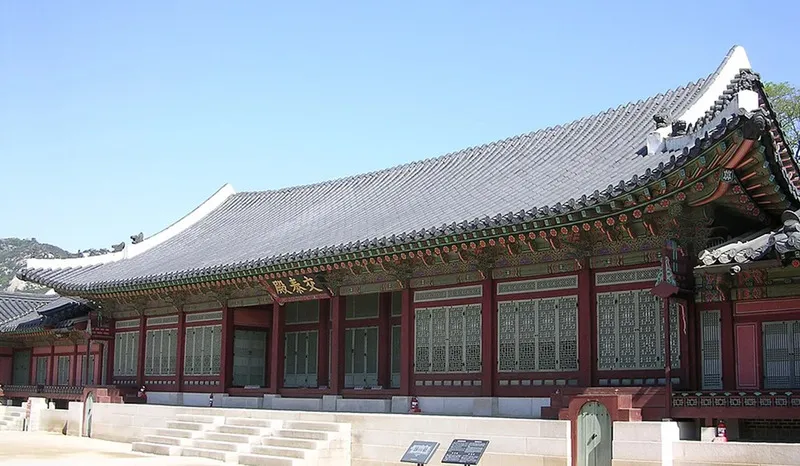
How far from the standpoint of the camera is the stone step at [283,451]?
17.5 meters

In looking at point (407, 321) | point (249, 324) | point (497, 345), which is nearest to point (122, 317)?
point (249, 324)

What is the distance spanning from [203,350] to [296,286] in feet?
16.4

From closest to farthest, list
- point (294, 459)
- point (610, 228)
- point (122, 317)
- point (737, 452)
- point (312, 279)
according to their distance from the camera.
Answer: point (737, 452) < point (610, 228) < point (294, 459) < point (312, 279) < point (122, 317)

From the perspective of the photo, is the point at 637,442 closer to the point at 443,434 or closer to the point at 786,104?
the point at 443,434

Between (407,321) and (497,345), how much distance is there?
2.32 meters

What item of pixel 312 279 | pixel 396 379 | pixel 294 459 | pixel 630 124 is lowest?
pixel 294 459

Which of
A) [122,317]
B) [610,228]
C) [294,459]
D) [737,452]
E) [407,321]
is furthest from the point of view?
[122,317]

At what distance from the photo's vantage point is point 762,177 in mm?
13398

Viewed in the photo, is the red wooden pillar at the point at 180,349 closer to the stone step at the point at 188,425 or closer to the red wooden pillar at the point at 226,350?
the red wooden pillar at the point at 226,350

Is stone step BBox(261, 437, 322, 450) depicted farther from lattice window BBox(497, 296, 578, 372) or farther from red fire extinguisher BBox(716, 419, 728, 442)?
red fire extinguisher BBox(716, 419, 728, 442)

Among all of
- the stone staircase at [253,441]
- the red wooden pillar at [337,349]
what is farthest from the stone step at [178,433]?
the red wooden pillar at [337,349]

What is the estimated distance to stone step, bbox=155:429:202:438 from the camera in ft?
67.8

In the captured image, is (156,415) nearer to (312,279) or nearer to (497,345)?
(312,279)

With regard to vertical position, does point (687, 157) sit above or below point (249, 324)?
Result: above
